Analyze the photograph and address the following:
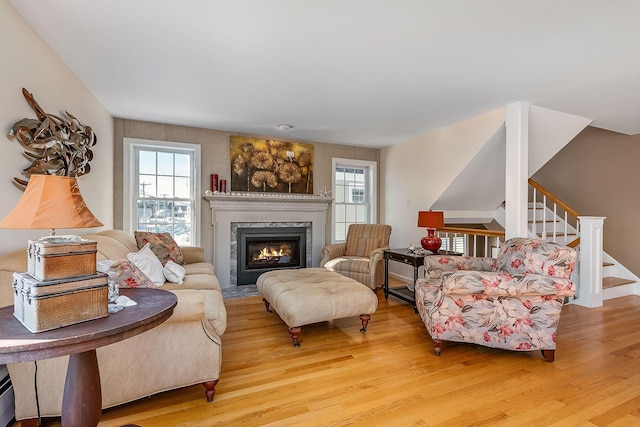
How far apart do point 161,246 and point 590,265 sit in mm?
4925

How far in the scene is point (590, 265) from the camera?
146 inches

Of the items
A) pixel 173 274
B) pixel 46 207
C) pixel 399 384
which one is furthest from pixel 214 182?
pixel 399 384

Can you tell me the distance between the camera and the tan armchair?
13.7ft

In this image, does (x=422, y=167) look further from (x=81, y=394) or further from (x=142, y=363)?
(x=81, y=394)

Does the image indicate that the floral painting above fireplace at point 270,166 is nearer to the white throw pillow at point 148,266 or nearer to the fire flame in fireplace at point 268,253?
the fire flame in fireplace at point 268,253

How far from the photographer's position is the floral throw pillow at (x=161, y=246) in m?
3.22

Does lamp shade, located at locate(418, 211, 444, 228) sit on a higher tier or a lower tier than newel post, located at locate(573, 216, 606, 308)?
higher

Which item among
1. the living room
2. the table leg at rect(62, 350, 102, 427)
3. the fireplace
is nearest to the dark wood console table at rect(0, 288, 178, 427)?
the table leg at rect(62, 350, 102, 427)

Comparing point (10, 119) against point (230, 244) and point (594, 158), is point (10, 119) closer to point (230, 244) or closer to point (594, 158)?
point (230, 244)

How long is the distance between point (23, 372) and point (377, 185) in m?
5.07

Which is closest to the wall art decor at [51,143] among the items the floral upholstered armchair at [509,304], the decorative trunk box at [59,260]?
the decorative trunk box at [59,260]

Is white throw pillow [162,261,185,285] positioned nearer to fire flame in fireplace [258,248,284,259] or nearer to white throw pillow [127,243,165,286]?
white throw pillow [127,243,165,286]

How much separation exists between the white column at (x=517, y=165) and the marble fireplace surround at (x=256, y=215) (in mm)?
2590

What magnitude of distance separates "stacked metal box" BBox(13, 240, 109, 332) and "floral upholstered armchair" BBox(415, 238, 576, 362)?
7.01ft
